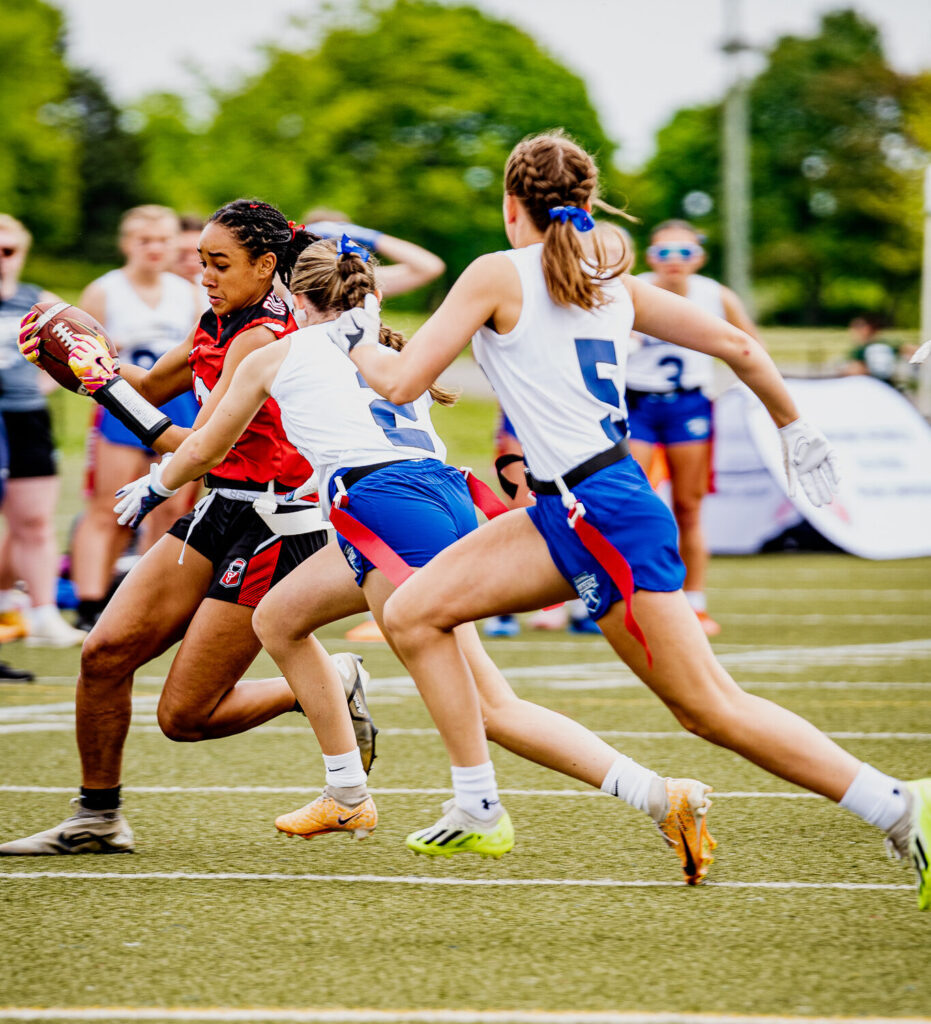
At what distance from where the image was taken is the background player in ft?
29.1

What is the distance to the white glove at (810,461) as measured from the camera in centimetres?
407

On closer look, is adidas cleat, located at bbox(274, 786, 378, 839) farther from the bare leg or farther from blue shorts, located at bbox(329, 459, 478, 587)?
blue shorts, located at bbox(329, 459, 478, 587)

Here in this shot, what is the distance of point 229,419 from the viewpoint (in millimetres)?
4242

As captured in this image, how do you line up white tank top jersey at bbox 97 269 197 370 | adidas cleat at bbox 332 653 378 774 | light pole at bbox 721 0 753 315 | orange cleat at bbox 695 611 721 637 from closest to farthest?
adidas cleat at bbox 332 653 378 774, white tank top jersey at bbox 97 269 197 370, orange cleat at bbox 695 611 721 637, light pole at bbox 721 0 753 315

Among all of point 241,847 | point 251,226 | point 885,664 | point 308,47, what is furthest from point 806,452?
point 308,47

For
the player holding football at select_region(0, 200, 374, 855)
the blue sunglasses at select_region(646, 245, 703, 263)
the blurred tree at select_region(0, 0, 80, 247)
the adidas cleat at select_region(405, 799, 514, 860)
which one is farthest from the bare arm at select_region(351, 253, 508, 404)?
the blurred tree at select_region(0, 0, 80, 247)

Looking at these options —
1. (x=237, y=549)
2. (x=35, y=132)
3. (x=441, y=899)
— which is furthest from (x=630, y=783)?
(x=35, y=132)

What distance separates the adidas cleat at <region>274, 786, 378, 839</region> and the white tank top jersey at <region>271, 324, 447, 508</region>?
0.91 m

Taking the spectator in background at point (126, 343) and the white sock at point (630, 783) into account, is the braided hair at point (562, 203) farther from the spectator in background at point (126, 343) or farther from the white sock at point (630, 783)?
the spectator in background at point (126, 343)

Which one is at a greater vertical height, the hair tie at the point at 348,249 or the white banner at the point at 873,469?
the hair tie at the point at 348,249

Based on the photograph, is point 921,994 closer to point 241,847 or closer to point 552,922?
point 552,922

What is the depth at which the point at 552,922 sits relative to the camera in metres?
3.80

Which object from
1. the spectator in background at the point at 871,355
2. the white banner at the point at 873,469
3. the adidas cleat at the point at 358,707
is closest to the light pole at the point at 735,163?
the spectator in background at the point at 871,355

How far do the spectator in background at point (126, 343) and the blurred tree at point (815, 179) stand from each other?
53.0 meters
